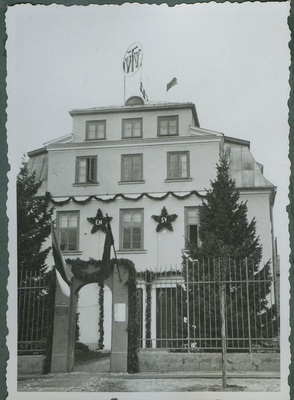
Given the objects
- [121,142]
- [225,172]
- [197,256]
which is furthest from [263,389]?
[121,142]

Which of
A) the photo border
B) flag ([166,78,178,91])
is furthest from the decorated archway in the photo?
flag ([166,78,178,91])

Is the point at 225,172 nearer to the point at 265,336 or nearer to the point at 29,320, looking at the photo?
the point at 265,336

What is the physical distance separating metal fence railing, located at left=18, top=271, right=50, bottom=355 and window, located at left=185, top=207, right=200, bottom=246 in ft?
5.56

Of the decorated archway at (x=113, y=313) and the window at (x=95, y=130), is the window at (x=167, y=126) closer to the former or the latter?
the window at (x=95, y=130)

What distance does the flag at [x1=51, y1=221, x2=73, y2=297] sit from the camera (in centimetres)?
815

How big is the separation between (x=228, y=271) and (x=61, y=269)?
188cm

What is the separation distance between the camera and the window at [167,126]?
8297 millimetres

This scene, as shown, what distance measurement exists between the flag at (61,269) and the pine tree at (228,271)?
54.1 inches

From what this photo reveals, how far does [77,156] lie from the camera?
824 centimetres

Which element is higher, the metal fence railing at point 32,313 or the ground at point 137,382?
the metal fence railing at point 32,313

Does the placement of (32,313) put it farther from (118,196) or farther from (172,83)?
(172,83)

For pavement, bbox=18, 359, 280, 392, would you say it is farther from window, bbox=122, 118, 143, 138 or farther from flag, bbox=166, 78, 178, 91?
flag, bbox=166, 78, 178, 91

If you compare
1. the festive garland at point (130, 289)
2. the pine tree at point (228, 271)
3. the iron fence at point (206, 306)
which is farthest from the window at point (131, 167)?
the iron fence at point (206, 306)

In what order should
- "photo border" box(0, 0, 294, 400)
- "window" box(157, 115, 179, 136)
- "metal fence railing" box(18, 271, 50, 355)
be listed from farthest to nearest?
1. "window" box(157, 115, 179, 136)
2. "metal fence railing" box(18, 271, 50, 355)
3. "photo border" box(0, 0, 294, 400)
